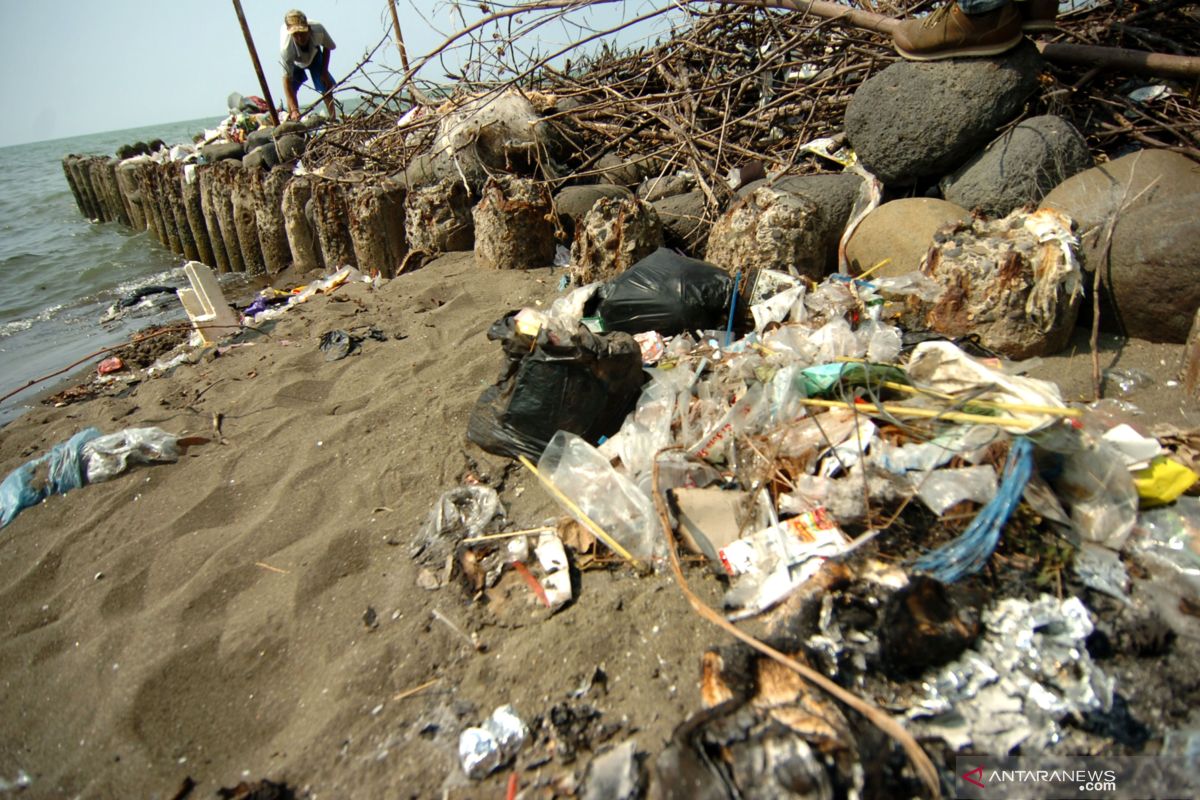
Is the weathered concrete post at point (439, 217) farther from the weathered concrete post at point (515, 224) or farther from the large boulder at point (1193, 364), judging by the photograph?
the large boulder at point (1193, 364)

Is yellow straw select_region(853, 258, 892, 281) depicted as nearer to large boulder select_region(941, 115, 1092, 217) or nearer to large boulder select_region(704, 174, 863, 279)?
large boulder select_region(704, 174, 863, 279)

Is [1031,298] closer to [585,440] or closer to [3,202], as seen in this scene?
[585,440]

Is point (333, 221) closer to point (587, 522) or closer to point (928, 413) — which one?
point (587, 522)

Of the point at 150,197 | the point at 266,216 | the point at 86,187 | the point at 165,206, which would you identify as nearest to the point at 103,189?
the point at 86,187

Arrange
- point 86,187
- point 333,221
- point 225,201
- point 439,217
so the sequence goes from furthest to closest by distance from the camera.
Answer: point 86,187
point 225,201
point 333,221
point 439,217

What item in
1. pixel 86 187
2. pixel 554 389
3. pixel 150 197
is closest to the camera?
pixel 554 389

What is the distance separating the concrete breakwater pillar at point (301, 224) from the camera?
18.6ft

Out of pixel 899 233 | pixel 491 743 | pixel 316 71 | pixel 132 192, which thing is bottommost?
pixel 491 743

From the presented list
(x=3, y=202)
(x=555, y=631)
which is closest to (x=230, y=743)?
(x=555, y=631)

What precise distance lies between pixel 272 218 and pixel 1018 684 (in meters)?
6.89

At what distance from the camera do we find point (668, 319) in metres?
3.06

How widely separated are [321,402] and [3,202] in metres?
20.7

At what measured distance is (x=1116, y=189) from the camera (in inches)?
114

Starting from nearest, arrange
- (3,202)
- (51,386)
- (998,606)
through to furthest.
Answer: (998,606) < (51,386) < (3,202)
